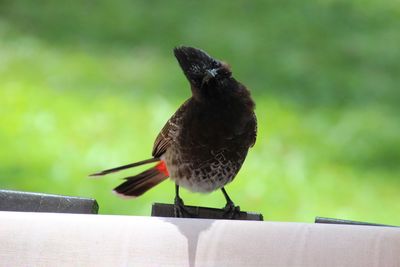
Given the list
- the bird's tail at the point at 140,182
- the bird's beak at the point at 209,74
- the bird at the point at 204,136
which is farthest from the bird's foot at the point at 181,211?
the bird's tail at the point at 140,182

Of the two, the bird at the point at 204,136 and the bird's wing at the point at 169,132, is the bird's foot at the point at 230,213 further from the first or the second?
the bird's wing at the point at 169,132

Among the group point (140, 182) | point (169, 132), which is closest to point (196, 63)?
point (169, 132)

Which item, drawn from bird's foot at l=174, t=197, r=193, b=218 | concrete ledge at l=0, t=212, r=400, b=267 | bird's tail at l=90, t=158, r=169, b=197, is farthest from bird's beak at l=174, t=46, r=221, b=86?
bird's tail at l=90, t=158, r=169, b=197

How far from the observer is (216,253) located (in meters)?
2.09

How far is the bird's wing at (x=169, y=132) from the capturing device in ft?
10.3

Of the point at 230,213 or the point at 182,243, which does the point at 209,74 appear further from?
the point at 182,243

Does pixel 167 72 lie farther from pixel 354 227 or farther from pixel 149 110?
pixel 354 227

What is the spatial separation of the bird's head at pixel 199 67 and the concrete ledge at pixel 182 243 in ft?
2.10

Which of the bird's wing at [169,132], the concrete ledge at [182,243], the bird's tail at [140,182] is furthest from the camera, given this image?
the bird's tail at [140,182]

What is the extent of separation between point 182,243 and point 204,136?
0.95m

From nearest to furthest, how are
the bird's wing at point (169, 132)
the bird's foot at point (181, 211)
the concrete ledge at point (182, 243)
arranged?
the concrete ledge at point (182, 243) → the bird's foot at point (181, 211) → the bird's wing at point (169, 132)

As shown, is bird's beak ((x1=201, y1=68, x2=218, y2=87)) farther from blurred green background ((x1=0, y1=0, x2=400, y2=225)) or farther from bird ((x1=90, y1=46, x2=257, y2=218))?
blurred green background ((x1=0, y1=0, x2=400, y2=225))

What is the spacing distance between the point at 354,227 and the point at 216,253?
33cm

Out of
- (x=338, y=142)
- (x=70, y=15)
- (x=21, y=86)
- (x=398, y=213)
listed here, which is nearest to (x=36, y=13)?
(x=70, y=15)
